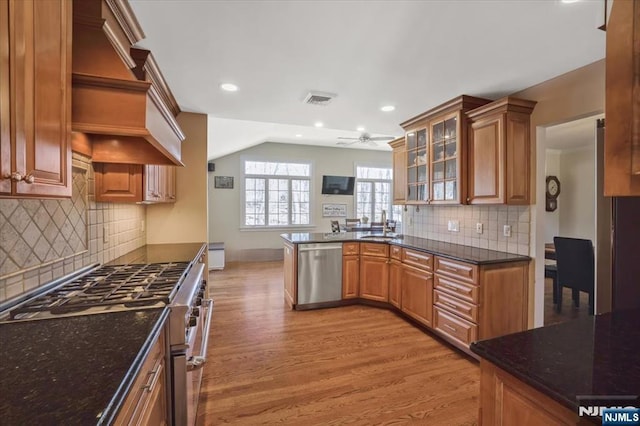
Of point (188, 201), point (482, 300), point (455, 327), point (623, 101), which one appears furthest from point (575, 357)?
point (188, 201)

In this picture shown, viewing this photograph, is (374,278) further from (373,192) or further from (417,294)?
(373,192)

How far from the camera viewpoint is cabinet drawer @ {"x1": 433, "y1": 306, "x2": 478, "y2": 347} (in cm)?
247

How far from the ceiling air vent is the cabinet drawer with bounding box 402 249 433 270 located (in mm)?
1890

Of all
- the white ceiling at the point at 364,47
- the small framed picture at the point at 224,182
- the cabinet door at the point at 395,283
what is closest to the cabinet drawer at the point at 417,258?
the cabinet door at the point at 395,283

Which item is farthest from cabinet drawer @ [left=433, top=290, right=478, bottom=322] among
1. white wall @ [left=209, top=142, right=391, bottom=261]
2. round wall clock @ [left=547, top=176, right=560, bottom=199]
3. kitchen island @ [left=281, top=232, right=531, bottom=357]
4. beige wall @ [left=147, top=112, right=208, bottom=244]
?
white wall @ [left=209, top=142, right=391, bottom=261]

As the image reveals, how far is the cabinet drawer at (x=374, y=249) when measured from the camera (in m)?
3.66

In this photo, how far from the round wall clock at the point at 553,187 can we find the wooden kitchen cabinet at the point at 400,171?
3869 millimetres

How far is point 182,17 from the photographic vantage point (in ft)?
5.58

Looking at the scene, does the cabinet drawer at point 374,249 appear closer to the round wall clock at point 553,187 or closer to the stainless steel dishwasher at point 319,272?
the stainless steel dishwasher at point 319,272

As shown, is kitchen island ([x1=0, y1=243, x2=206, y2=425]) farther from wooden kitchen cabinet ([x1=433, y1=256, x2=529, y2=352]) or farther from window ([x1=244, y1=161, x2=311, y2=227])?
window ([x1=244, y1=161, x2=311, y2=227])

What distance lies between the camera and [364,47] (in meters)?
2.01

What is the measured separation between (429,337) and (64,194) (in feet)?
10.2

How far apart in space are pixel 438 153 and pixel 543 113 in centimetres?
99

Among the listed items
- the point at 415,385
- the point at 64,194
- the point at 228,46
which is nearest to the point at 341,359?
the point at 415,385
